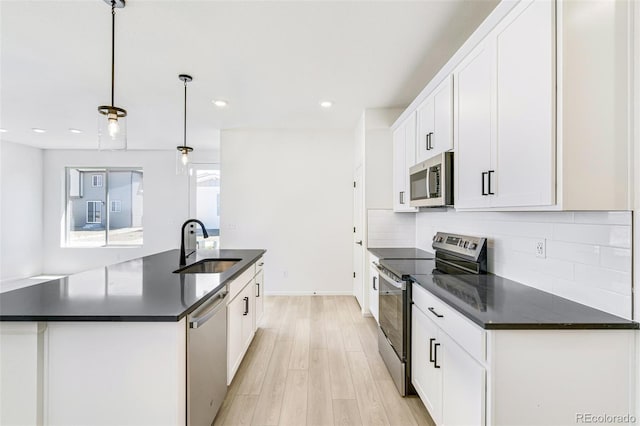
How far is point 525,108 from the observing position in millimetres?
1390

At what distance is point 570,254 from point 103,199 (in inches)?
317

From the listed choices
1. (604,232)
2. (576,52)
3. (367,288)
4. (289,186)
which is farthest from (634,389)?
(289,186)

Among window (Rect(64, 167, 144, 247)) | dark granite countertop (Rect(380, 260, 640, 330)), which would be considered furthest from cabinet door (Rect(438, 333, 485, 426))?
window (Rect(64, 167, 144, 247))

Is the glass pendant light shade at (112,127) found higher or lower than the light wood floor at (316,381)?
higher

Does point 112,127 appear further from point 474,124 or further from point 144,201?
point 144,201

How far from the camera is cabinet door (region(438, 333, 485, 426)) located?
4.16ft

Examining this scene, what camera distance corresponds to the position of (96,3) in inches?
77.6

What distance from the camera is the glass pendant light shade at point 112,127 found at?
190 cm

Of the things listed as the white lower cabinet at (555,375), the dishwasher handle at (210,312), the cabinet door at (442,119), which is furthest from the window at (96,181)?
the white lower cabinet at (555,375)

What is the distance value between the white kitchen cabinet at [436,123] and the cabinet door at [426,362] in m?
1.25

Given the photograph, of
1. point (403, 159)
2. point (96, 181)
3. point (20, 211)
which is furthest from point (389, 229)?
point (20, 211)

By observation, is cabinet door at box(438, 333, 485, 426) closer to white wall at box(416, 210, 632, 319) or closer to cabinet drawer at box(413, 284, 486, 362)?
cabinet drawer at box(413, 284, 486, 362)

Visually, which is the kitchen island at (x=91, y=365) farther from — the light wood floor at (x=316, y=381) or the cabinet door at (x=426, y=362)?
the cabinet door at (x=426, y=362)

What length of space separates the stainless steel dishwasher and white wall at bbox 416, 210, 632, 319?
186 cm
